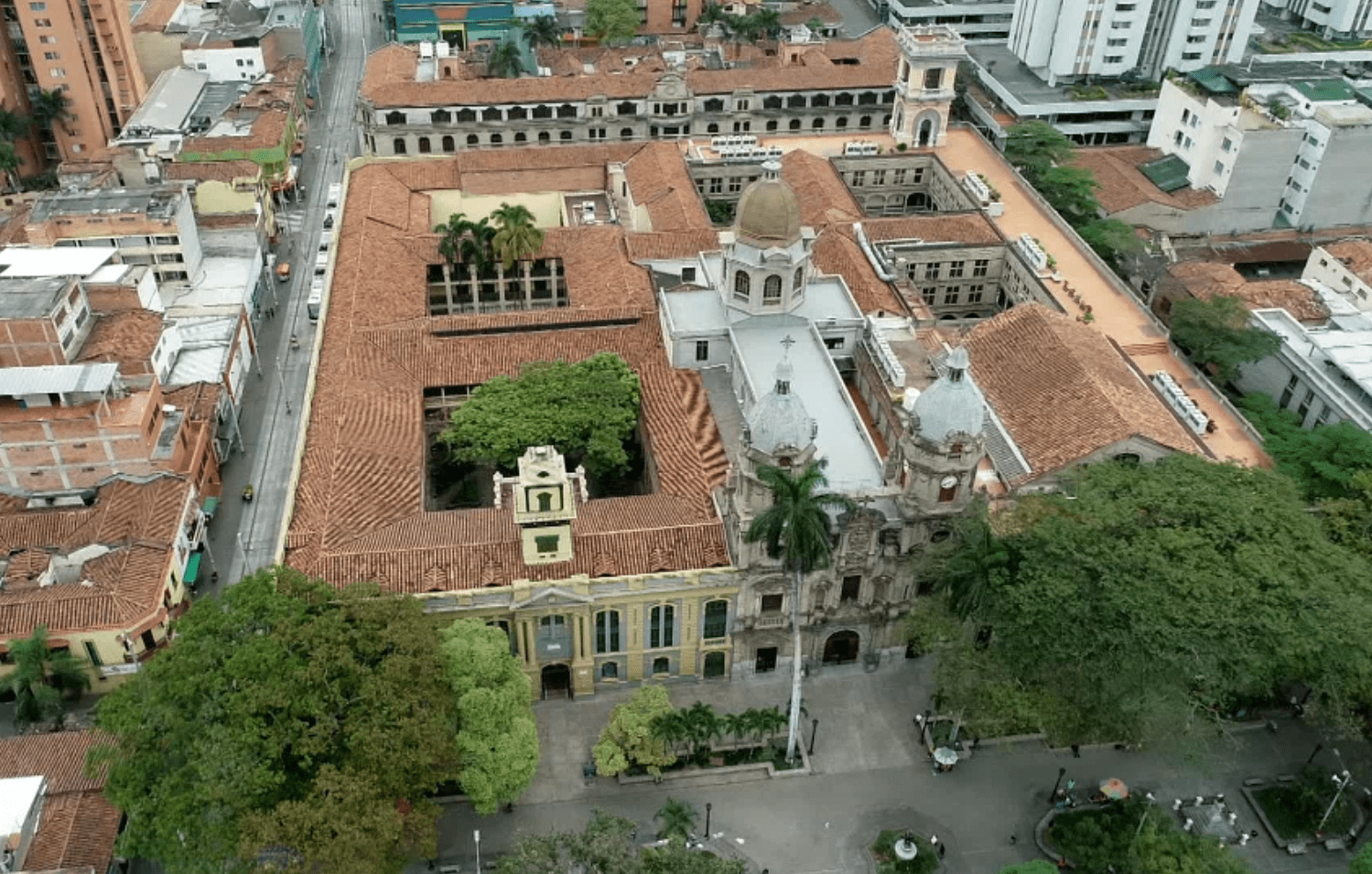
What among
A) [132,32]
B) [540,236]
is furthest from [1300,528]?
[132,32]

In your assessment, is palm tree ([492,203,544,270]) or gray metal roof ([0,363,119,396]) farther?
palm tree ([492,203,544,270])

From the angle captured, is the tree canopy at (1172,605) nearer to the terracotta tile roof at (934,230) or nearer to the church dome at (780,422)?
the church dome at (780,422)

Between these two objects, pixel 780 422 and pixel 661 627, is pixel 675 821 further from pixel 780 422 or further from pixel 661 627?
pixel 780 422

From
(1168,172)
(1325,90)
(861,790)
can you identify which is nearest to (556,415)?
(861,790)

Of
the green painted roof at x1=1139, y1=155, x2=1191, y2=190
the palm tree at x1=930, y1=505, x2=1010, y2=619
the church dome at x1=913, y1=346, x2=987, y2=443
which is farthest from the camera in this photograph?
the green painted roof at x1=1139, y1=155, x2=1191, y2=190

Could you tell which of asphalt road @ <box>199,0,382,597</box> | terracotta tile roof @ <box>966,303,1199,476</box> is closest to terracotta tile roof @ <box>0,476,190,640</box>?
asphalt road @ <box>199,0,382,597</box>

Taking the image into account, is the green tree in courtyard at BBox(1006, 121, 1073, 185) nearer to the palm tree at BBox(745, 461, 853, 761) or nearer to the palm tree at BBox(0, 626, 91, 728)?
the palm tree at BBox(745, 461, 853, 761)

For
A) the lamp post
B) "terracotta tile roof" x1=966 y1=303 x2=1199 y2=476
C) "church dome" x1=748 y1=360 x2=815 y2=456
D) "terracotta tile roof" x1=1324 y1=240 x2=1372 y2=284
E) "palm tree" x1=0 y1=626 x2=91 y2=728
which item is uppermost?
"church dome" x1=748 y1=360 x2=815 y2=456
